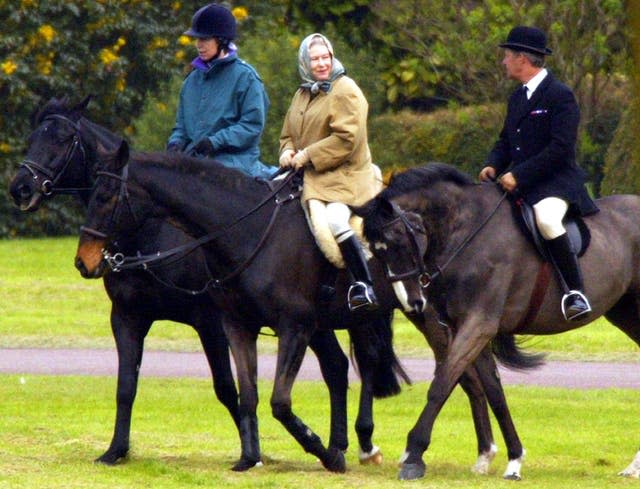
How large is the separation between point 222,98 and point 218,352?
5.43 ft

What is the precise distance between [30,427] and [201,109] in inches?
105

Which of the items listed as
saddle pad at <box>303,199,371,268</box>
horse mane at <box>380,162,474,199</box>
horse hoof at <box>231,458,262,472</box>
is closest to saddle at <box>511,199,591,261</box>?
horse mane at <box>380,162,474,199</box>

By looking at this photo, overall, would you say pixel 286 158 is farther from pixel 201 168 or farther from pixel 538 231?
pixel 538 231

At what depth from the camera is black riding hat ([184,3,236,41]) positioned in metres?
10.3

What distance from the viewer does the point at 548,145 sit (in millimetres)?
9672

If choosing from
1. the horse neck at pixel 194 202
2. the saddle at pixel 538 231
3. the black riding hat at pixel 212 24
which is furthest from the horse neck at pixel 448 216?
the black riding hat at pixel 212 24

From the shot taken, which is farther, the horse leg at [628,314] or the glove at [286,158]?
the horse leg at [628,314]

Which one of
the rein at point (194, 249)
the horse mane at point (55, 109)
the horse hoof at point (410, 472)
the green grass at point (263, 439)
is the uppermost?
the horse mane at point (55, 109)

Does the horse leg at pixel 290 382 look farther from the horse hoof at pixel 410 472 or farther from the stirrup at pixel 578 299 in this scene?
the stirrup at pixel 578 299

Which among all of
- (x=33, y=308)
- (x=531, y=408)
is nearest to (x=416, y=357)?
(x=531, y=408)

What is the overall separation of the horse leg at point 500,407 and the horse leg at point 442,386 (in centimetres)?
61

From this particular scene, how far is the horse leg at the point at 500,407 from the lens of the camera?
9.57m

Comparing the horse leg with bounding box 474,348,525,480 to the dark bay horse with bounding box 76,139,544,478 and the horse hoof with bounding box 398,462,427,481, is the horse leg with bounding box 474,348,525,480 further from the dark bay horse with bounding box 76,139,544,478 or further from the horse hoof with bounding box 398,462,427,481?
the horse hoof with bounding box 398,462,427,481

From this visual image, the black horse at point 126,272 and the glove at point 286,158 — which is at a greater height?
the glove at point 286,158
